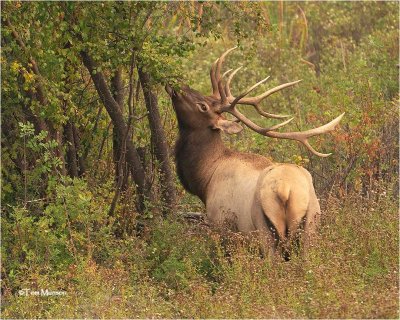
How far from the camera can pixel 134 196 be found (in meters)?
12.1

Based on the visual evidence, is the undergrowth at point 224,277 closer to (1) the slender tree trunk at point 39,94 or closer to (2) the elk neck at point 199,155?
(2) the elk neck at point 199,155

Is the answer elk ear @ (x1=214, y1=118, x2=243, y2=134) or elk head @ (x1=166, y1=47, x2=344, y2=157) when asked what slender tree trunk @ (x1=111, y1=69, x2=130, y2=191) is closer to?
elk head @ (x1=166, y1=47, x2=344, y2=157)

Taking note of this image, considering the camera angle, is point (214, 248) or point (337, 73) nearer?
point (214, 248)

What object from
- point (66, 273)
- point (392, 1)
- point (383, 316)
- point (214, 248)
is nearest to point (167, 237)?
point (214, 248)

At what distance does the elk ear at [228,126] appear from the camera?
39.6 feet

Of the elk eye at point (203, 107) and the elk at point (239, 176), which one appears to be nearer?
the elk at point (239, 176)

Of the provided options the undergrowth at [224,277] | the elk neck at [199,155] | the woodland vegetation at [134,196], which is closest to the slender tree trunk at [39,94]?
the woodland vegetation at [134,196]

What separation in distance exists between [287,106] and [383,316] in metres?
10.2

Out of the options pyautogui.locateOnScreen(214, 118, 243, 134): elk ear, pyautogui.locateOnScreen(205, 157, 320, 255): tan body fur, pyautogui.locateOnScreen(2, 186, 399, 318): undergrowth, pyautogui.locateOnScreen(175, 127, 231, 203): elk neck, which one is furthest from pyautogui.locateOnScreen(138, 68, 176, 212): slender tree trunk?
pyautogui.locateOnScreen(205, 157, 320, 255): tan body fur

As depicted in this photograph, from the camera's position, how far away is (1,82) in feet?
35.7

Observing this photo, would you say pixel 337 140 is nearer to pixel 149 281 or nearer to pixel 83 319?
pixel 149 281

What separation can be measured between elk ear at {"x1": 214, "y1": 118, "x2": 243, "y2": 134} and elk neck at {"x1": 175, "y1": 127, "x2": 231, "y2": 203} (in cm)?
12

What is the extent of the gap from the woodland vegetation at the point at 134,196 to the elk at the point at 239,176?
195 mm

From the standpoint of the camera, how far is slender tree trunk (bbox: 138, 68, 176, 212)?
12.2 m
